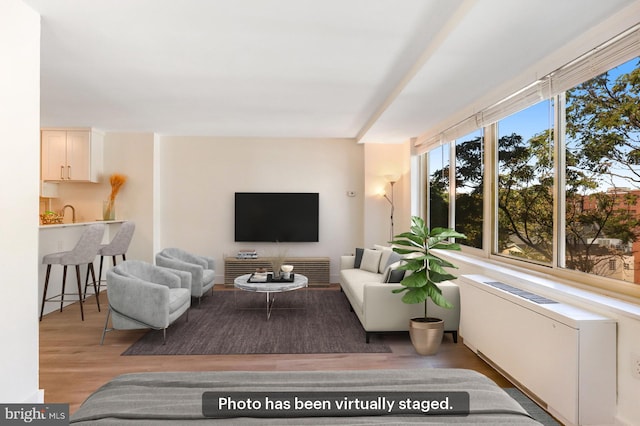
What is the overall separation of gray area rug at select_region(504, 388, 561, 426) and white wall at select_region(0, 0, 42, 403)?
3.16m

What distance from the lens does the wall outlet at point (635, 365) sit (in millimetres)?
2311

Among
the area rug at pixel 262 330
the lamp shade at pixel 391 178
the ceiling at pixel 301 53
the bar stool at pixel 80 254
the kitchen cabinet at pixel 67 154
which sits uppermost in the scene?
the ceiling at pixel 301 53

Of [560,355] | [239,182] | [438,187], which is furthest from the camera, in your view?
[239,182]

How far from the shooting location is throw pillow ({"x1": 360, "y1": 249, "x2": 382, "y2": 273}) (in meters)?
5.96

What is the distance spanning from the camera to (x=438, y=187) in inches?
246

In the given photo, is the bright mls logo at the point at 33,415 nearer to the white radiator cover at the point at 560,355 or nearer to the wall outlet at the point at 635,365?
the white radiator cover at the point at 560,355

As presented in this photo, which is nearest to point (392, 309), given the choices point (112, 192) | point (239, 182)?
point (239, 182)

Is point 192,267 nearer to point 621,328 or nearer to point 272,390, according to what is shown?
point 272,390

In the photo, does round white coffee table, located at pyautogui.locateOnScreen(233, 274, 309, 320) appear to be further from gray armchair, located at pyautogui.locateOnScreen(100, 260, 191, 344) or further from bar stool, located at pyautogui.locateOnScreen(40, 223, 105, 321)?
bar stool, located at pyautogui.locateOnScreen(40, 223, 105, 321)

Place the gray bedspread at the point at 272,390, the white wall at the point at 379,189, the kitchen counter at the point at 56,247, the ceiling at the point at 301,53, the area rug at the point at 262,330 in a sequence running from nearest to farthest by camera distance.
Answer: the gray bedspread at the point at 272,390, the ceiling at the point at 301,53, the area rug at the point at 262,330, the kitchen counter at the point at 56,247, the white wall at the point at 379,189

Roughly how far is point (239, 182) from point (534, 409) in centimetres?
587

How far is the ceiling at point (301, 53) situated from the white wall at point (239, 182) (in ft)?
6.05

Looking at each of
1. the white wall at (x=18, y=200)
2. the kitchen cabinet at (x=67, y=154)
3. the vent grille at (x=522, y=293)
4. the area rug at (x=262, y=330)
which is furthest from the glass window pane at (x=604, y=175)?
the kitchen cabinet at (x=67, y=154)

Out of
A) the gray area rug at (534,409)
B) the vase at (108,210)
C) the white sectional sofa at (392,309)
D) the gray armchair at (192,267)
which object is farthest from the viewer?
the vase at (108,210)
